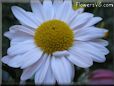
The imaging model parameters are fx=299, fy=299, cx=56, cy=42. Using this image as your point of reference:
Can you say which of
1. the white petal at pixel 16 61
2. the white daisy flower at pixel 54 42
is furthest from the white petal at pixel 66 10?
the white petal at pixel 16 61

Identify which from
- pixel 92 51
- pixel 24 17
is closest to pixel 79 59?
pixel 92 51

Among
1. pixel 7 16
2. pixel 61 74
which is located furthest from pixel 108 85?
pixel 7 16

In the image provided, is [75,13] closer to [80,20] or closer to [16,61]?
[80,20]

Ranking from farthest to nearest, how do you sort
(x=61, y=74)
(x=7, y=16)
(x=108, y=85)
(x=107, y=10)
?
1. (x=107, y=10)
2. (x=7, y=16)
3. (x=61, y=74)
4. (x=108, y=85)

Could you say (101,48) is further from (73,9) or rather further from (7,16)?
(7,16)

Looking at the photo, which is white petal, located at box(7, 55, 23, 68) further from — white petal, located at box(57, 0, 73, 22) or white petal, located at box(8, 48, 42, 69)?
white petal, located at box(57, 0, 73, 22)
